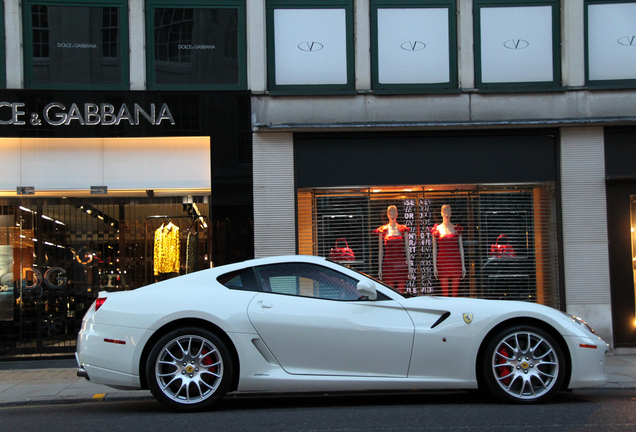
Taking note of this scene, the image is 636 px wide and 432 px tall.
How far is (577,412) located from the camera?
5.45 meters

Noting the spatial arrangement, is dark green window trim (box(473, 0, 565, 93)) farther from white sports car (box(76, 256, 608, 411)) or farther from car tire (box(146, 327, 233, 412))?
car tire (box(146, 327, 233, 412))

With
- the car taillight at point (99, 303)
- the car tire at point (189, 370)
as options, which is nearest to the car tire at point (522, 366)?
the car tire at point (189, 370)

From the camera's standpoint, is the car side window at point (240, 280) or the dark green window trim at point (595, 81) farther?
the dark green window trim at point (595, 81)

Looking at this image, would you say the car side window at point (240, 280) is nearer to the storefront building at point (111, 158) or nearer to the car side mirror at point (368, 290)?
the car side mirror at point (368, 290)

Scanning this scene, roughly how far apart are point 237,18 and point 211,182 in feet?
9.16

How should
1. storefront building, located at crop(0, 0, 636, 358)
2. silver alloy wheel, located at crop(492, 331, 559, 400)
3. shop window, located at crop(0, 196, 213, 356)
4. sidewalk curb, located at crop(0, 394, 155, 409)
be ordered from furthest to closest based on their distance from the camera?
storefront building, located at crop(0, 0, 636, 358) < shop window, located at crop(0, 196, 213, 356) < sidewalk curb, located at crop(0, 394, 155, 409) < silver alloy wheel, located at crop(492, 331, 559, 400)

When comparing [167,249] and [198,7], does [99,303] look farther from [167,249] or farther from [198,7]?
[198,7]

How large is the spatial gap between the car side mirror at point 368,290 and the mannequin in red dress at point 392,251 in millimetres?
4757

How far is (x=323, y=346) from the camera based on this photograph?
5594mm

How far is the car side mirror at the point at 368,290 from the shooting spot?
5648 millimetres

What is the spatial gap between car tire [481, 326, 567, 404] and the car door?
2.56 ft

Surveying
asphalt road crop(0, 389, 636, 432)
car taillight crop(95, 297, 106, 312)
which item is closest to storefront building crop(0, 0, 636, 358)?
asphalt road crop(0, 389, 636, 432)

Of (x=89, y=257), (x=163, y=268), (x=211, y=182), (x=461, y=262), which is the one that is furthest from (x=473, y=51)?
(x=89, y=257)

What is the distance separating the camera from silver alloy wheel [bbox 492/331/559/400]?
569 centimetres
